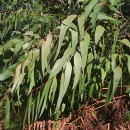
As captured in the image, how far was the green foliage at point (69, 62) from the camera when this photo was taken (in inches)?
35.9

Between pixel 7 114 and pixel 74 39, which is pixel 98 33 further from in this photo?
pixel 7 114

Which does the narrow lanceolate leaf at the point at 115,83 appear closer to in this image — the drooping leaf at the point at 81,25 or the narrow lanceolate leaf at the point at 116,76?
the narrow lanceolate leaf at the point at 116,76

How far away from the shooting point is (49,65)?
94 centimetres

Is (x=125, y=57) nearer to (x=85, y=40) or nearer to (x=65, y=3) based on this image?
(x=85, y=40)

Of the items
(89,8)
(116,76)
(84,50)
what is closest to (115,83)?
(116,76)

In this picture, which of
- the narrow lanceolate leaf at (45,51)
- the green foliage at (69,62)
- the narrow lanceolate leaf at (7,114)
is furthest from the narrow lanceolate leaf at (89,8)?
the narrow lanceolate leaf at (7,114)

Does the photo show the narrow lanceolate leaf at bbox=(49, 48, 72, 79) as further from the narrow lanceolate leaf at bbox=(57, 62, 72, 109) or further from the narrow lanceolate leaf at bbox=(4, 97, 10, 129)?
the narrow lanceolate leaf at bbox=(4, 97, 10, 129)

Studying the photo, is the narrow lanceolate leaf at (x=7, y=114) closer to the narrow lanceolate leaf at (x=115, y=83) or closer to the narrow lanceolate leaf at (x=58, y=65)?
the narrow lanceolate leaf at (x=58, y=65)

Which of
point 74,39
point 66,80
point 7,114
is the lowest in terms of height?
point 7,114

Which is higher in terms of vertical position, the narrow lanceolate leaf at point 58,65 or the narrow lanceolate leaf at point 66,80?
the narrow lanceolate leaf at point 58,65

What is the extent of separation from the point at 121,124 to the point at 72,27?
0.31 m

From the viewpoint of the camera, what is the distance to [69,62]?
3.03 feet

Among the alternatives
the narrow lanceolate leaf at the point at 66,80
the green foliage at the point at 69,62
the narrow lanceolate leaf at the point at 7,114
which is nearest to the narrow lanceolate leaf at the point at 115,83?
the green foliage at the point at 69,62

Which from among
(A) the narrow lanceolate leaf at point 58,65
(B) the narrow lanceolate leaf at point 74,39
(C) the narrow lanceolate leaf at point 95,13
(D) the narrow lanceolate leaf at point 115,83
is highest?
(C) the narrow lanceolate leaf at point 95,13
